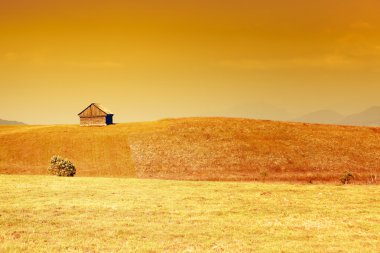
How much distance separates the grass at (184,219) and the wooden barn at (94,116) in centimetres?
6845

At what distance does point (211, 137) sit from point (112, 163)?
26.0m

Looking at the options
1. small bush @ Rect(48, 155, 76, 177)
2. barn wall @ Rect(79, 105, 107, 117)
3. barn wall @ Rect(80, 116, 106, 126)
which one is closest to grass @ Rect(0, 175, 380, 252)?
small bush @ Rect(48, 155, 76, 177)

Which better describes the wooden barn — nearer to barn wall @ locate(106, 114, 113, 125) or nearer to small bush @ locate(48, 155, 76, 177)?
barn wall @ locate(106, 114, 113, 125)

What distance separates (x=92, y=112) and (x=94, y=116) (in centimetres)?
142

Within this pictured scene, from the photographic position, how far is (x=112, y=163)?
76000 millimetres

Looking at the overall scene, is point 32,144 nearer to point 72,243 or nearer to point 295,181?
point 295,181

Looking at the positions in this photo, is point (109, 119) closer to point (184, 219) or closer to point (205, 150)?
point (205, 150)

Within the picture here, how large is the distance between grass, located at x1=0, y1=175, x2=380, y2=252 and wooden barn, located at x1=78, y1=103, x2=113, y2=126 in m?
68.4

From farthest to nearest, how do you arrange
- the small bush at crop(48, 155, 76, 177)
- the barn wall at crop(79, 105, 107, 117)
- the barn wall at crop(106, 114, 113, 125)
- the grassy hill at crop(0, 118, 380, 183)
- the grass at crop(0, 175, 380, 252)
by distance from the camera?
the barn wall at crop(106, 114, 113, 125), the barn wall at crop(79, 105, 107, 117), the grassy hill at crop(0, 118, 380, 183), the small bush at crop(48, 155, 76, 177), the grass at crop(0, 175, 380, 252)

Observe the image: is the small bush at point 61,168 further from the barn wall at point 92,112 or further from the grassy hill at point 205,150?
the barn wall at point 92,112

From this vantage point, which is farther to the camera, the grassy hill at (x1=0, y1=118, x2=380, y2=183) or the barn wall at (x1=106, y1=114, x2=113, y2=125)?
the barn wall at (x1=106, y1=114, x2=113, y2=125)

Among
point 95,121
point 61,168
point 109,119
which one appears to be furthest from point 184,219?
point 109,119

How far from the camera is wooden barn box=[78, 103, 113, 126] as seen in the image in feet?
362

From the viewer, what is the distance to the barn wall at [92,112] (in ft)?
362
